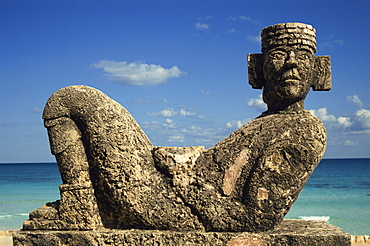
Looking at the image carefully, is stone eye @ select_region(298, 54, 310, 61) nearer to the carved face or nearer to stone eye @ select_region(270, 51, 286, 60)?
the carved face

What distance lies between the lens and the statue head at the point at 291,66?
4.30m

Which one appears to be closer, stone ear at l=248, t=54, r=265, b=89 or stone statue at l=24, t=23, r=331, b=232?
stone statue at l=24, t=23, r=331, b=232

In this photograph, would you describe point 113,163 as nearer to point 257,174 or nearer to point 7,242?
point 257,174

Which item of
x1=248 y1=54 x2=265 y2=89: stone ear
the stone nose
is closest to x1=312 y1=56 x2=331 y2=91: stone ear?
the stone nose

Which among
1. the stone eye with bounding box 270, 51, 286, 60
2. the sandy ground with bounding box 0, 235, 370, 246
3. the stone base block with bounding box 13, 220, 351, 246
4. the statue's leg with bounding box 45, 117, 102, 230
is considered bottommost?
the stone base block with bounding box 13, 220, 351, 246

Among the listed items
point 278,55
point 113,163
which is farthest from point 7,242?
point 278,55

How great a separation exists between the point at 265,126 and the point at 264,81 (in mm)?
572

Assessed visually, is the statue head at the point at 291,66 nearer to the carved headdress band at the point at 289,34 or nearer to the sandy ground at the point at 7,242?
the carved headdress band at the point at 289,34

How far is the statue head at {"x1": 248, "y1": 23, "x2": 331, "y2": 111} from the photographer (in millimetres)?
4297

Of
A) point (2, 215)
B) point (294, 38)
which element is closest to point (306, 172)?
point (294, 38)

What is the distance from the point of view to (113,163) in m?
4.20

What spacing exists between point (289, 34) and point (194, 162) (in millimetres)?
1547

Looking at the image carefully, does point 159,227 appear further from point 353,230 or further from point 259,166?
point 353,230

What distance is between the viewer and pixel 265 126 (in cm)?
428
